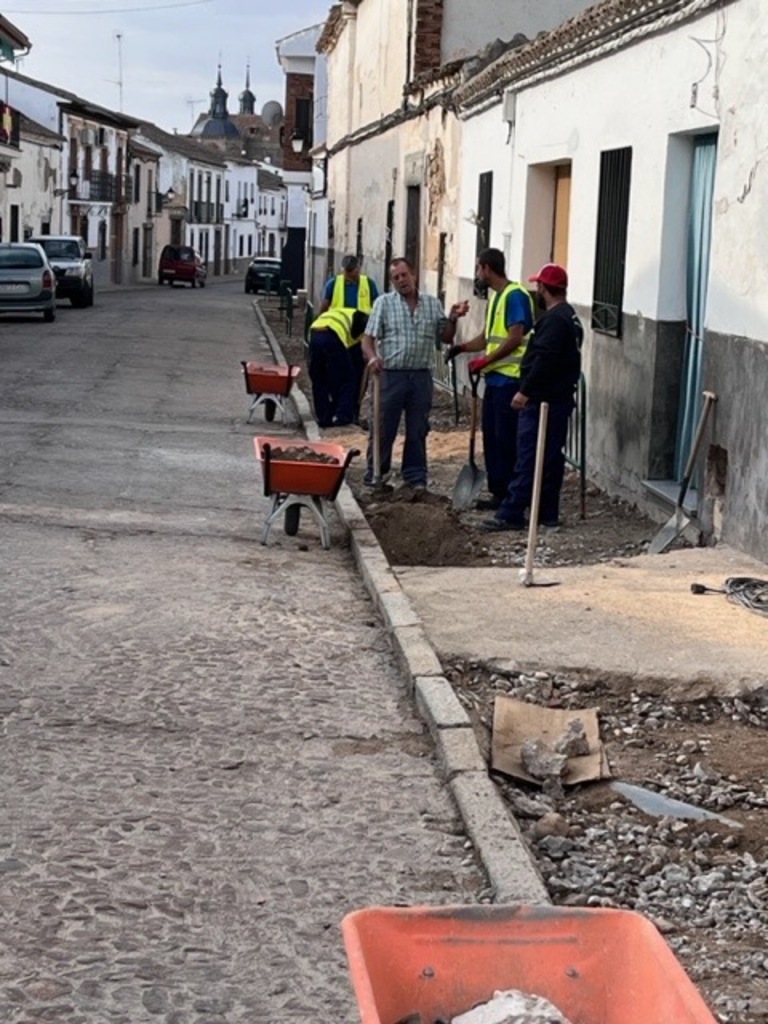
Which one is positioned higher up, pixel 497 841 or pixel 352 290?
pixel 352 290

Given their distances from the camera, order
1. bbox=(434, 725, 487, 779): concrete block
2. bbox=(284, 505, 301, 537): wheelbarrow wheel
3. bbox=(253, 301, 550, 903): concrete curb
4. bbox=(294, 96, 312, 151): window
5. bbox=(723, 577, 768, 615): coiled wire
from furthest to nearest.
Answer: bbox=(294, 96, 312, 151): window → bbox=(284, 505, 301, 537): wheelbarrow wheel → bbox=(723, 577, 768, 615): coiled wire → bbox=(434, 725, 487, 779): concrete block → bbox=(253, 301, 550, 903): concrete curb

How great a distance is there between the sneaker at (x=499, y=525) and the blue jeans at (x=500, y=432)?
34.2 inches

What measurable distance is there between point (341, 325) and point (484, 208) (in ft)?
10.4

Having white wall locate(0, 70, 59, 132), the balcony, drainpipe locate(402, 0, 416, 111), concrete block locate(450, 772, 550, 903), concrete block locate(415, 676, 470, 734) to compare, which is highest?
white wall locate(0, 70, 59, 132)

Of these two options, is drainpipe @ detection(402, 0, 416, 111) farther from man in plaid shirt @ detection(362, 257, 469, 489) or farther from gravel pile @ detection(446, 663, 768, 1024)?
→ gravel pile @ detection(446, 663, 768, 1024)

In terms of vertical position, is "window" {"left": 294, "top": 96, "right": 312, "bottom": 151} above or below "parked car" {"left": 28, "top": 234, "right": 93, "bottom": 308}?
above

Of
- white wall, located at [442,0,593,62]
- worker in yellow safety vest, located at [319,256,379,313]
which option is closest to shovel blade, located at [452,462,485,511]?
worker in yellow safety vest, located at [319,256,379,313]

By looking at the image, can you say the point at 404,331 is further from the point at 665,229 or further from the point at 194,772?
the point at 194,772

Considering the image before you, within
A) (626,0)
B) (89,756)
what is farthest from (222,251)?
(89,756)

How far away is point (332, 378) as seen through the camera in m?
15.6

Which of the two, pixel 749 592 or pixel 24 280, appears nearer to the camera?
pixel 749 592

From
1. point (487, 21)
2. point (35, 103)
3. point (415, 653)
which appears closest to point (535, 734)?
point (415, 653)

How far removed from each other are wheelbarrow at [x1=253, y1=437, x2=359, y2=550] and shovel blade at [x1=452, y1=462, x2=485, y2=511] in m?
1.70

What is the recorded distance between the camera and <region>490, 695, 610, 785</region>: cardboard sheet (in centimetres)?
564
